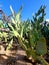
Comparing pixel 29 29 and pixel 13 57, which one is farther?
pixel 29 29

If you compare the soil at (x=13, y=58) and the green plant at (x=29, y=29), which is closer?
the soil at (x=13, y=58)

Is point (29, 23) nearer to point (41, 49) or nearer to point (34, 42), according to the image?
point (34, 42)

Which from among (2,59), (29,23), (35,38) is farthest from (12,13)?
(2,59)

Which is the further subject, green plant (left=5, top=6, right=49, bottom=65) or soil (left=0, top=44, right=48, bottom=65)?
green plant (left=5, top=6, right=49, bottom=65)

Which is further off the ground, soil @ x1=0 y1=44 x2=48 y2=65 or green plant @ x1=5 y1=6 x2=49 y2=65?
green plant @ x1=5 y1=6 x2=49 y2=65

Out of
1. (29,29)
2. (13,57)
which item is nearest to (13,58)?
(13,57)

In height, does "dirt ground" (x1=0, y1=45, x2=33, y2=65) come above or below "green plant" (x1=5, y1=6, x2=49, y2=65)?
below

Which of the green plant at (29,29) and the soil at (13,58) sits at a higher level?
the green plant at (29,29)

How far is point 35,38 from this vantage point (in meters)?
3.01

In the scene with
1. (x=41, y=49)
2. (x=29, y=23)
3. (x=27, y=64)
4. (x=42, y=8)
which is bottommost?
(x=27, y=64)

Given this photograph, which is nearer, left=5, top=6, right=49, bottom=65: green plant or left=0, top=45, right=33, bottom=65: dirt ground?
left=0, top=45, right=33, bottom=65: dirt ground

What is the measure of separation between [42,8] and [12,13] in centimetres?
63

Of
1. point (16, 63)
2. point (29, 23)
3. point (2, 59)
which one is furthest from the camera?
point (29, 23)

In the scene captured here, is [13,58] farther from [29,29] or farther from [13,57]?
[29,29]
